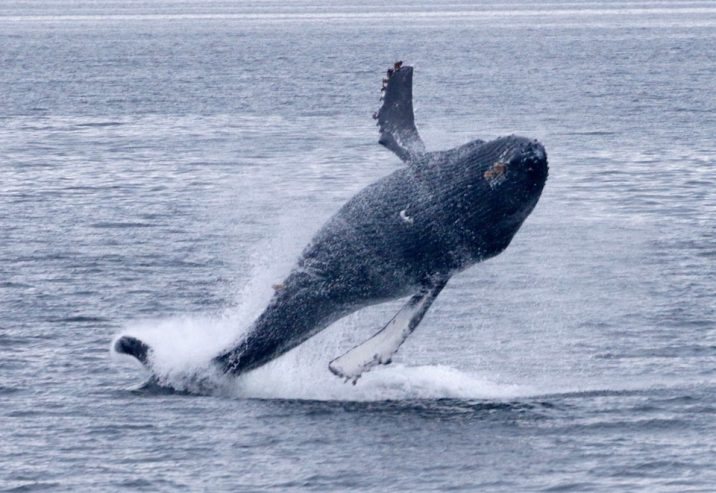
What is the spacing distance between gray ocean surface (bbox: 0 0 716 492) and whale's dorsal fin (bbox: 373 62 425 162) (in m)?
4.02

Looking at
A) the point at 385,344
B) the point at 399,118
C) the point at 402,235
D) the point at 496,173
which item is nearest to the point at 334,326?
the point at 385,344

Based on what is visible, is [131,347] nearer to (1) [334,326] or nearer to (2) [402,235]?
(2) [402,235]

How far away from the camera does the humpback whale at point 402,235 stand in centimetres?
2130

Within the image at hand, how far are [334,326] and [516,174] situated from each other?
30.7 ft

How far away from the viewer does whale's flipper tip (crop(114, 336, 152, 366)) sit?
81.0ft

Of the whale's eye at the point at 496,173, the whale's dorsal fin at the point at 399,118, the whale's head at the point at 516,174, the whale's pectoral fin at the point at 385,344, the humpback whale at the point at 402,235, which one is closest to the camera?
the whale's head at the point at 516,174

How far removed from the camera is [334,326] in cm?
2966

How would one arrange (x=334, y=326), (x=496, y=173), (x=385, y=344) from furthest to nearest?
(x=334, y=326) → (x=385, y=344) → (x=496, y=173)

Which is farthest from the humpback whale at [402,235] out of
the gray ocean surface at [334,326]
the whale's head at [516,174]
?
the gray ocean surface at [334,326]

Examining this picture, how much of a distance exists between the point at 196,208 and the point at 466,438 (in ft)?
82.9

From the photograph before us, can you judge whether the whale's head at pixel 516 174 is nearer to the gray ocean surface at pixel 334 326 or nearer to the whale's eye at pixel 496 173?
the whale's eye at pixel 496 173

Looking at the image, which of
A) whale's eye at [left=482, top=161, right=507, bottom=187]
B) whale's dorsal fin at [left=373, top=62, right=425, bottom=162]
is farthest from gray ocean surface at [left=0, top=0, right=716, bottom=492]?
whale's dorsal fin at [left=373, top=62, right=425, bottom=162]

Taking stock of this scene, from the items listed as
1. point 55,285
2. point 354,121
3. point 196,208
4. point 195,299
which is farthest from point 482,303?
point 354,121

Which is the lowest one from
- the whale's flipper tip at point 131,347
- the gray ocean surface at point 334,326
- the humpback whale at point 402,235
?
the gray ocean surface at point 334,326
